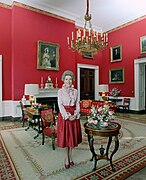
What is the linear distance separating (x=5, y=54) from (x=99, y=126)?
597 cm

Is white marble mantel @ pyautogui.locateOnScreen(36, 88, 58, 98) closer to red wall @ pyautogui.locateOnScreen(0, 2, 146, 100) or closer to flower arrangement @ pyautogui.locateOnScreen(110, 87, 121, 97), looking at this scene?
red wall @ pyautogui.locateOnScreen(0, 2, 146, 100)

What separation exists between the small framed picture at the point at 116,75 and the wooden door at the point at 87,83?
1205 millimetres

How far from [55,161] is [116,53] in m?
8.23

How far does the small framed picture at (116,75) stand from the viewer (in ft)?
30.7

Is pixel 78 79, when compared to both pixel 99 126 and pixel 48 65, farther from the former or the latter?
pixel 99 126

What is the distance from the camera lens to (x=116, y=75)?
31.7 ft

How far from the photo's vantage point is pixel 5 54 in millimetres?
6875

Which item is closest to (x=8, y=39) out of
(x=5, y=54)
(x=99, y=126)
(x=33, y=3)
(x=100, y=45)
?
(x=5, y=54)

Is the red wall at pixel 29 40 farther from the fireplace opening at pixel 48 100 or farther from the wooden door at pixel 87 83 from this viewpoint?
the wooden door at pixel 87 83

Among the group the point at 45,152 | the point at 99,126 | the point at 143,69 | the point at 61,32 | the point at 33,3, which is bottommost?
the point at 45,152

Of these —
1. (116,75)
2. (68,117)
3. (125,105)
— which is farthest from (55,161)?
(116,75)

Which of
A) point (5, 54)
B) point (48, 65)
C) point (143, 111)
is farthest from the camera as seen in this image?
point (143, 111)

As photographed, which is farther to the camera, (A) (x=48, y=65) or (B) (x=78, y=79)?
(B) (x=78, y=79)

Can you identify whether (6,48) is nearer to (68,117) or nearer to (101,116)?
(68,117)
